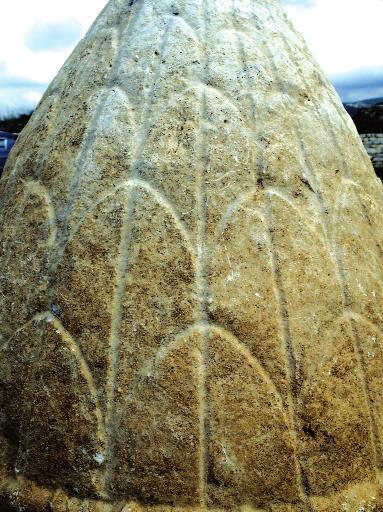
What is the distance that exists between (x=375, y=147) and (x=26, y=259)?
13822 millimetres

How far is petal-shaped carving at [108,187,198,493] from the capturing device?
1861mm

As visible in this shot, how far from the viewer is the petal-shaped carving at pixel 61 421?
6.19ft

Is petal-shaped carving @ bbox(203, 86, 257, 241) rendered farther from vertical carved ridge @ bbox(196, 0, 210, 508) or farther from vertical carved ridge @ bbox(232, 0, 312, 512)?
vertical carved ridge @ bbox(232, 0, 312, 512)

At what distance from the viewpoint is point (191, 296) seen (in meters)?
1.87

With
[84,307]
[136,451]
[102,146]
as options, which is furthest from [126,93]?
[136,451]

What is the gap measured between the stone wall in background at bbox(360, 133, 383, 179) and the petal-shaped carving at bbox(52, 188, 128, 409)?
13.5 meters

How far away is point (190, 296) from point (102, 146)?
0.59 metres

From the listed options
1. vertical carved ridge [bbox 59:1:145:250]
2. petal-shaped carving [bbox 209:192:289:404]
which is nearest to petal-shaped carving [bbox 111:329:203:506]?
petal-shaped carving [bbox 209:192:289:404]

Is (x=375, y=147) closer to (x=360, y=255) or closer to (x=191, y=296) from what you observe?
(x=360, y=255)

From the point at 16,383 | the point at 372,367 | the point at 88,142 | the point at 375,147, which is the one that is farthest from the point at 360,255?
the point at 375,147

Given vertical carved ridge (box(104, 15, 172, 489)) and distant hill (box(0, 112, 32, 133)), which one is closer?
vertical carved ridge (box(104, 15, 172, 489))

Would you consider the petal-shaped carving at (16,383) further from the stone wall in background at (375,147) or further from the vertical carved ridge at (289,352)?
the stone wall in background at (375,147)

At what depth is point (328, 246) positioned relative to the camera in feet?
6.69

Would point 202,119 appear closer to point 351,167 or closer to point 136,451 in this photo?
A: point 351,167
